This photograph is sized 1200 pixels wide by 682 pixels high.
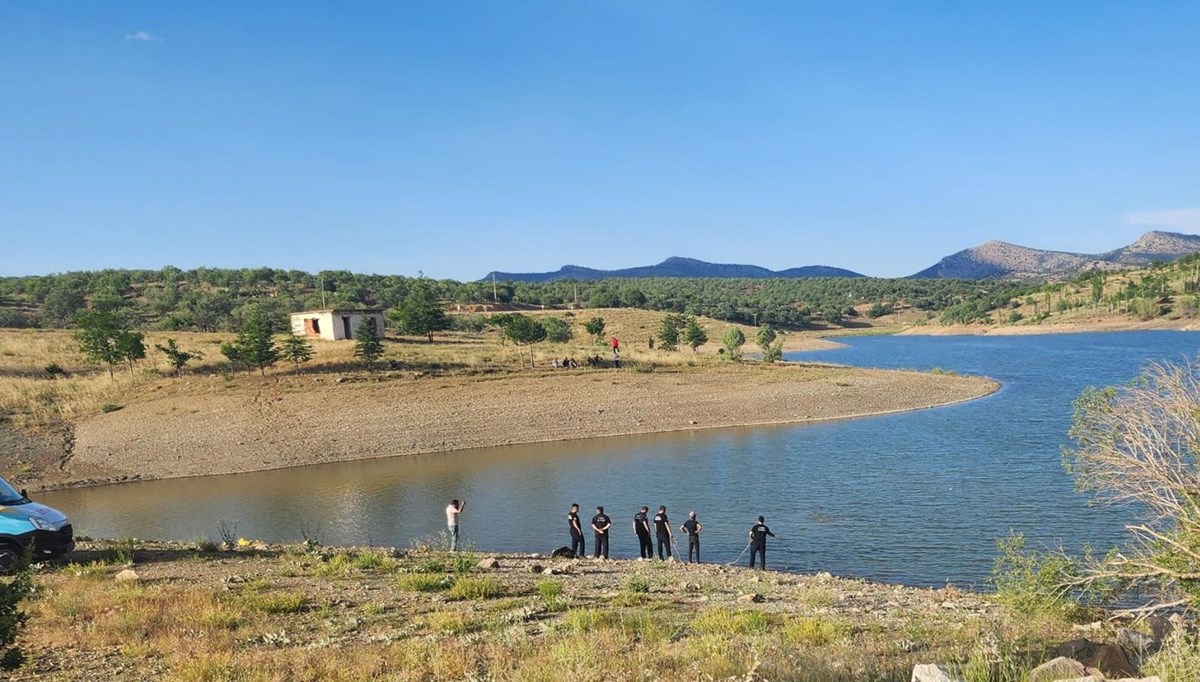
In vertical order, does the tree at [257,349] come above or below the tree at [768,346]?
above

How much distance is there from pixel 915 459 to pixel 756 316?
409 ft

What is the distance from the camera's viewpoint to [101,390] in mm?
47625

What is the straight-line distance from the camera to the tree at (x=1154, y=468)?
10.3 metres

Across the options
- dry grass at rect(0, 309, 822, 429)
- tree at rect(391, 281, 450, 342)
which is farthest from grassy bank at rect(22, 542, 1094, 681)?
tree at rect(391, 281, 450, 342)

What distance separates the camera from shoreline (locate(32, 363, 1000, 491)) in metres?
39.2

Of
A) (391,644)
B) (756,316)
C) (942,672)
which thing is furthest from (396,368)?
(756,316)

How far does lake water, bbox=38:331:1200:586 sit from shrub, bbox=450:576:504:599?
8.46 m

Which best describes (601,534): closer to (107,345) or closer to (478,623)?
(478,623)

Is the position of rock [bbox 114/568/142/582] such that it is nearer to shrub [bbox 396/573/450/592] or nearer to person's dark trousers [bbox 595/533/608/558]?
shrub [bbox 396/573/450/592]

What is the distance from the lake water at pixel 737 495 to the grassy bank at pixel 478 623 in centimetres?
549

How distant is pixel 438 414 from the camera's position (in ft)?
150

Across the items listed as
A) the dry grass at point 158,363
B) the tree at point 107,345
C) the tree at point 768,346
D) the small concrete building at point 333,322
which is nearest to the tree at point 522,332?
the dry grass at point 158,363

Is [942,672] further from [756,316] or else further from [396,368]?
[756,316]

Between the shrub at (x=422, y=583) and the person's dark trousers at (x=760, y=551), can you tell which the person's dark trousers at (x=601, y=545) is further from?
the shrub at (x=422, y=583)
